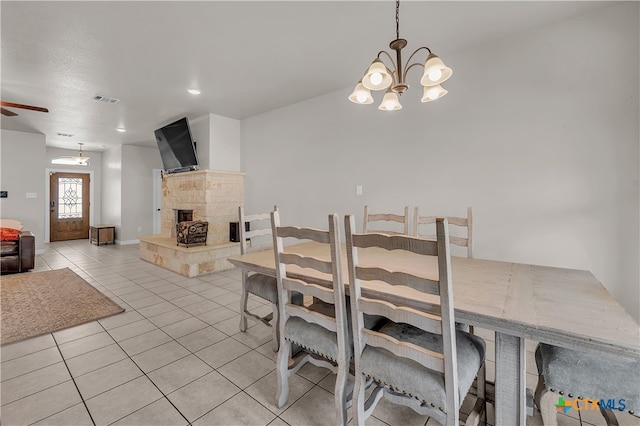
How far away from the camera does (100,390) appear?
1.76 meters

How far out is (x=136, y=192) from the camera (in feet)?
23.9

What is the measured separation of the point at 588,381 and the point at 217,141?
200 inches

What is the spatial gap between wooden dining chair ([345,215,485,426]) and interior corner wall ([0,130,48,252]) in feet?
24.6

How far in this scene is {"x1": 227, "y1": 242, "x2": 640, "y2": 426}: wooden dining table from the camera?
95cm

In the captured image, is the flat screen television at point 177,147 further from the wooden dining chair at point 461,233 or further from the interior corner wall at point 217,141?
the wooden dining chair at point 461,233

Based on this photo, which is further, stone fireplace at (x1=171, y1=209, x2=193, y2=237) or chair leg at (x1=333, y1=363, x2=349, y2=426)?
stone fireplace at (x1=171, y1=209, x2=193, y2=237)

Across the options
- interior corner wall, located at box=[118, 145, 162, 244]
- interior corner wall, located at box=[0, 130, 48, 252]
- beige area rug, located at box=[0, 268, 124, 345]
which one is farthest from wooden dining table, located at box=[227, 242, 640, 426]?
interior corner wall, located at box=[118, 145, 162, 244]

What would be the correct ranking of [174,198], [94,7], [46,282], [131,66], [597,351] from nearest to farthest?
[597,351] < [94,7] < [131,66] < [46,282] < [174,198]

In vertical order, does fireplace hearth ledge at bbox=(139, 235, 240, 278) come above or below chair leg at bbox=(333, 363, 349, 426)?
above

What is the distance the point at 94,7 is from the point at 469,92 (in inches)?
126

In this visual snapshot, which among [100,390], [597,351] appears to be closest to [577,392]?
[597,351]

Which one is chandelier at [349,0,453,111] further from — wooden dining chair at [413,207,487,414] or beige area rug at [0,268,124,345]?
beige area rug at [0,268,124,345]

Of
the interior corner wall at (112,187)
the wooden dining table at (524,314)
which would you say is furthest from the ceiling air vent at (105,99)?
the wooden dining table at (524,314)

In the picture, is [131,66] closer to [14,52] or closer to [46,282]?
[14,52]
